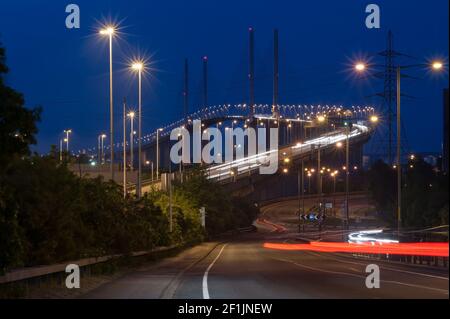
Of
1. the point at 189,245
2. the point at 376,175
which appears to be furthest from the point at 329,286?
the point at 376,175

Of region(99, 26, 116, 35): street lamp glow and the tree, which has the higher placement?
region(99, 26, 116, 35): street lamp glow

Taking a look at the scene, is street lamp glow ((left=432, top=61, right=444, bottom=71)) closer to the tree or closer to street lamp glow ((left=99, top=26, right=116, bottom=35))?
street lamp glow ((left=99, top=26, right=116, bottom=35))

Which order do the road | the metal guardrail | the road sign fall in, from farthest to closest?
the road sign < the road < the metal guardrail

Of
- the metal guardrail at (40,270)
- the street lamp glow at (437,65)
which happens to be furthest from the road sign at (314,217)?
the metal guardrail at (40,270)

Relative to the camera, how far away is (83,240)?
28422 millimetres

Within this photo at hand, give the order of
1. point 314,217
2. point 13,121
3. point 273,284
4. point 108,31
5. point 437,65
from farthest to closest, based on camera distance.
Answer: point 314,217, point 108,31, point 437,65, point 273,284, point 13,121

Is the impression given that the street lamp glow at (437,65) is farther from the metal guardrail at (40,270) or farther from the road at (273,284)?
the metal guardrail at (40,270)

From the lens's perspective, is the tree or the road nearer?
the tree

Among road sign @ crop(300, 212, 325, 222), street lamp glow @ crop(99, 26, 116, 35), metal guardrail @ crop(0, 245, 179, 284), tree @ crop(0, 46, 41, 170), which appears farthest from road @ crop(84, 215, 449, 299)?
road sign @ crop(300, 212, 325, 222)

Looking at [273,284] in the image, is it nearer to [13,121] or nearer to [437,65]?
[13,121]

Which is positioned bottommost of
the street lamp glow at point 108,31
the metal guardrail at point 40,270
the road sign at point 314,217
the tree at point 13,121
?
the road sign at point 314,217

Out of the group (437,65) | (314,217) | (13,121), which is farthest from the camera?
(314,217)

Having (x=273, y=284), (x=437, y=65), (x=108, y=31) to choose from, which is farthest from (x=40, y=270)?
(x=108, y=31)
